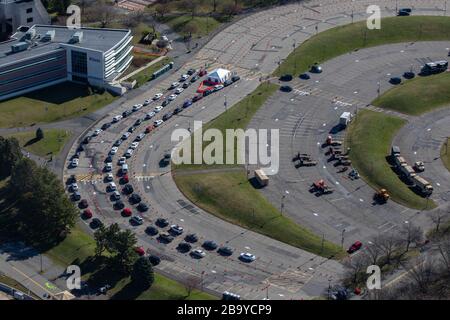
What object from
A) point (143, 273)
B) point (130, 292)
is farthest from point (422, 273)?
point (130, 292)

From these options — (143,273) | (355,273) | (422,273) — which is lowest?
(355,273)

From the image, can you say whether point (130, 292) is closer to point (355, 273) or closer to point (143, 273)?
point (143, 273)

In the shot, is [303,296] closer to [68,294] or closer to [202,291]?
[202,291]

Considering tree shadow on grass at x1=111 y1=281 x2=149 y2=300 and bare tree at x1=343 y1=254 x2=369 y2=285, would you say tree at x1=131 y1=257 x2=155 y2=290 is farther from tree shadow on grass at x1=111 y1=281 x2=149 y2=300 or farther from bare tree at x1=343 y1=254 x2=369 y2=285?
bare tree at x1=343 y1=254 x2=369 y2=285

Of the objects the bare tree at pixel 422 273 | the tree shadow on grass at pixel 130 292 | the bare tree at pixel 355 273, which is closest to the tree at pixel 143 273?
the tree shadow on grass at pixel 130 292
